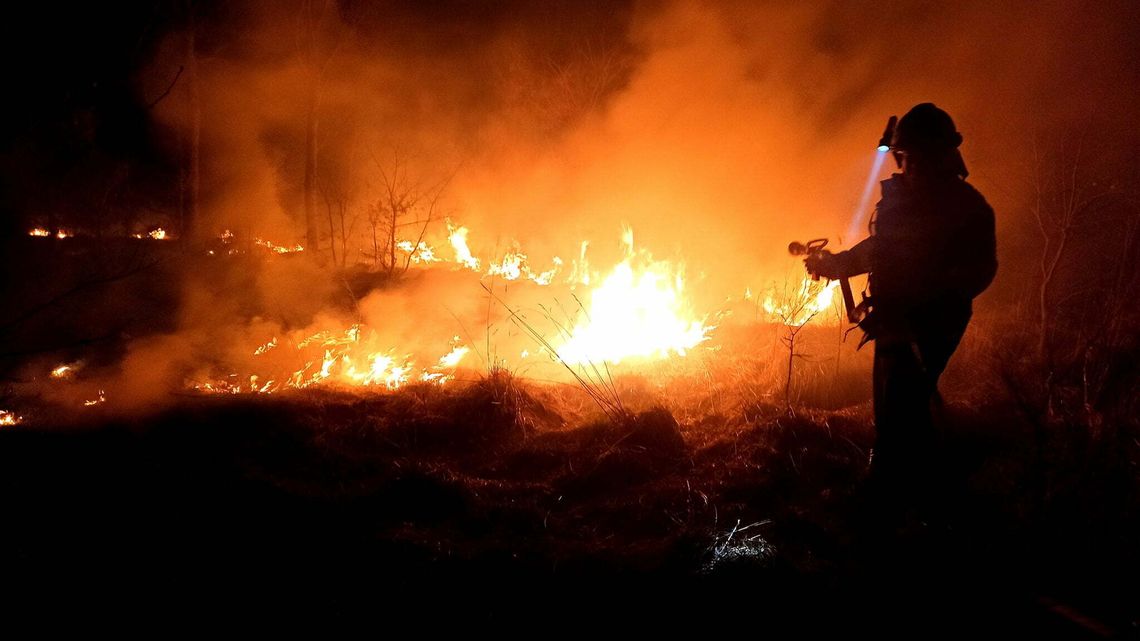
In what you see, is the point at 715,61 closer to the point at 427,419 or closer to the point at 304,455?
the point at 427,419

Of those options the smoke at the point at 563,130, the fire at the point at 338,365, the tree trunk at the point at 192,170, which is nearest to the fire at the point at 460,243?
the smoke at the point at 563,130

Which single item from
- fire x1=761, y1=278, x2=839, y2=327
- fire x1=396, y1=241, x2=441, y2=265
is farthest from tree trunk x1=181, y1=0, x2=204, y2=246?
fire x1=761, y1=278, x2=839, y2=327

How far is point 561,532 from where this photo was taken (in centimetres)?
306

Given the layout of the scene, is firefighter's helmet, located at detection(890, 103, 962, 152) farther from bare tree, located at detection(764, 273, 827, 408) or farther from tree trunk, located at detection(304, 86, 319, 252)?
tree trunk, located at detection(304, 86, 319, 252)

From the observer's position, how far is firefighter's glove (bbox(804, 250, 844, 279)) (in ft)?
10.6

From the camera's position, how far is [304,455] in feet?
12.6

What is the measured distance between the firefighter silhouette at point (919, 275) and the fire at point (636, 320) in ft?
11.9

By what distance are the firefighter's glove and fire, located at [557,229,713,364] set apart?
11.2 feet

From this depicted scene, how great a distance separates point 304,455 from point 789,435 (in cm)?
312

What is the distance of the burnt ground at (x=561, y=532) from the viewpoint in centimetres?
233

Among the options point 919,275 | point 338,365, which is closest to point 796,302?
point 919,275

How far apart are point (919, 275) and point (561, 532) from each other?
6.96ft

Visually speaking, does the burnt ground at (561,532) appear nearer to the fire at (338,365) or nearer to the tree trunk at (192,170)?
the fire at (338,365)

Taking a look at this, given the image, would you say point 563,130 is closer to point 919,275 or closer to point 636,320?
point 636,320
